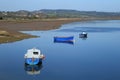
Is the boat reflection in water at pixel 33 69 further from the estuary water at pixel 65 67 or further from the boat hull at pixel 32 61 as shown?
the boat hull at pixel 32 61

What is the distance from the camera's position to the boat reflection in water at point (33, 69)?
1421 inches

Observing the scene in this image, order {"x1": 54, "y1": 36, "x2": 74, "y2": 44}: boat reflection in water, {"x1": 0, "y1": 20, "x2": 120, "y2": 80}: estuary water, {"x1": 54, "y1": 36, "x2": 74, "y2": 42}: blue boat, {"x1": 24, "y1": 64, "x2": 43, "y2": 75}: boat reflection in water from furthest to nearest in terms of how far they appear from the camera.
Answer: {"x1": 54, "y1": 36, "x2": 74, "y2": 42}: blue boat < {"x1": 54, "y1": 36, "x2": 74, "y2": 44}: boat reflection in water < {"x1": 24, "y1": 64, "x2": 43, "y2": 75}: boat reflection in water < {"x1": 0, "y1": 20, "x2": 120, "y2": 80}: estuary water

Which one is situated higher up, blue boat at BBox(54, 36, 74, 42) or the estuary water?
the estuary water

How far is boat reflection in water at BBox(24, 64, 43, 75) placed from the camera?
36081mm

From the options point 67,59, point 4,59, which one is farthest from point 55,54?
point 4,59

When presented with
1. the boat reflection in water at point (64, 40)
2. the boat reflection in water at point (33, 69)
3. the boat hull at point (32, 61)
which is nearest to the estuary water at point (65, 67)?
the boat reflection in water at point (33, 69)

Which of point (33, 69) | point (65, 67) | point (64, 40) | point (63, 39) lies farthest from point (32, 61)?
point (64, 40)

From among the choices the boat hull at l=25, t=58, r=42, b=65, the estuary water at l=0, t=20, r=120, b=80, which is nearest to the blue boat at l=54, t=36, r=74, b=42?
the estuary water at l=0, t=20, r=120, b=80

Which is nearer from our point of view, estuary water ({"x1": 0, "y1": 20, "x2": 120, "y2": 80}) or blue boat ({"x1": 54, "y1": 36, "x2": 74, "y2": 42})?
estuary water ({"x1": 0, "y1": 20, "x2": 120, "y2": 80})

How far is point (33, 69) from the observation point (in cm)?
3794

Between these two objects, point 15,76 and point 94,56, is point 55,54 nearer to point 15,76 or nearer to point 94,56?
point 94,56

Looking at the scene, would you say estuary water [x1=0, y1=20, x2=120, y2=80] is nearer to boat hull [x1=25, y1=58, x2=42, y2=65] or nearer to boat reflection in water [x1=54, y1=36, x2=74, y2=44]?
boat hull [x1=25, y1=58, x2=42, y2=65]

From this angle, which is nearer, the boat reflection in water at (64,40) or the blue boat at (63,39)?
the boat reflection in water at (64,40)

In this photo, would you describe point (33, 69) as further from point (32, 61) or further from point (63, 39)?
point (63, 39)
